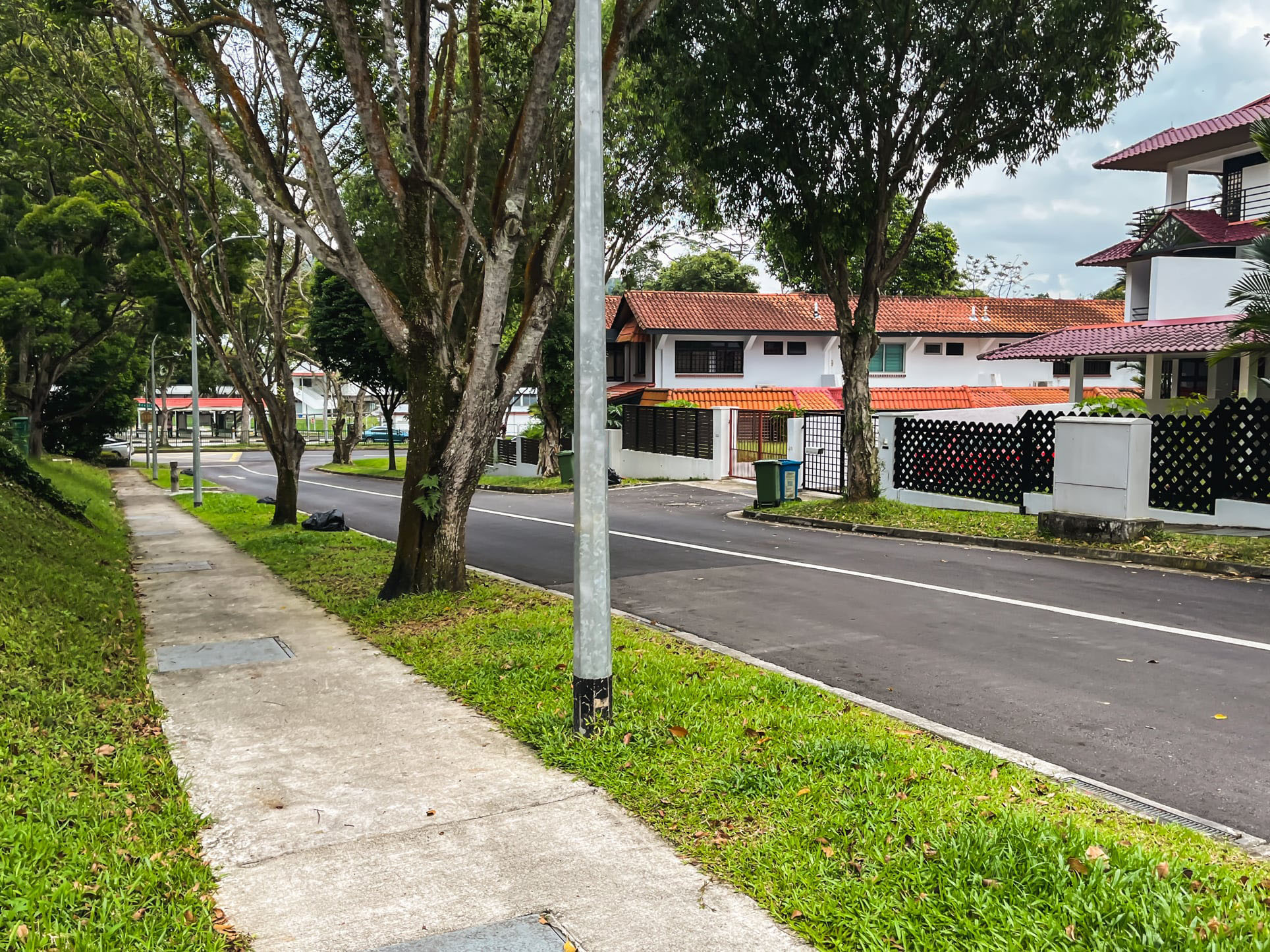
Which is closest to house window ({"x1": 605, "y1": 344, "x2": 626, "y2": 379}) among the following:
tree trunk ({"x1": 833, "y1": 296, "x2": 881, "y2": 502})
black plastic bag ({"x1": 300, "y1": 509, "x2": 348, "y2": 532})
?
tree trunk ({"x1": 833, "y1": 296, "x2": 881, "y2": 502})

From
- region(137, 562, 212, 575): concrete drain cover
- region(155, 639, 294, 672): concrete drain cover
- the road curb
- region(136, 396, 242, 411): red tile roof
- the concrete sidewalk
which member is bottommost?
region(137, 562, 212, 575): concrete drain cover

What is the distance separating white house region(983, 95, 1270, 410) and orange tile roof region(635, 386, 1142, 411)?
9586 millimetres

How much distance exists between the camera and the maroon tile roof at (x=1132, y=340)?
2548 centimetres

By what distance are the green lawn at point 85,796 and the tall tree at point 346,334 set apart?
32.5 m

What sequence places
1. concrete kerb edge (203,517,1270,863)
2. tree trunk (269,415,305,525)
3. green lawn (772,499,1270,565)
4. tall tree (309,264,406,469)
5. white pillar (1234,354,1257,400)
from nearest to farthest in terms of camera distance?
concrete kerb edge (203,517,1270,863) → green lawn (772,499,1270,565) → tree trunk (269,415,305,525) → white pillar (1234,354,1257,400) → tall tree (309,264,406,469)

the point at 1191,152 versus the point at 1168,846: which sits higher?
the point at 1191,152

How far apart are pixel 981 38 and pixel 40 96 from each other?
1668 cm

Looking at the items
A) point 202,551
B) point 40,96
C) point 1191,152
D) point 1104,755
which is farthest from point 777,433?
point 1104,755

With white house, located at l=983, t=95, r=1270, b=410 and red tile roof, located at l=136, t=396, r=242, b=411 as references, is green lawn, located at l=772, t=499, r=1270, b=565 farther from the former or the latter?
red tile roof, located at l=136, t=396, r=242, b=411

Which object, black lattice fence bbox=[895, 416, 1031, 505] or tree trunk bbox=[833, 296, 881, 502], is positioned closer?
black lattice fence bbox=[895, 416, 1031, 505]

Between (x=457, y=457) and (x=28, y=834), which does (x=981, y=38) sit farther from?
(x=28, y=834)

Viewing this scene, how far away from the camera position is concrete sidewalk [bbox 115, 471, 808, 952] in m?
4.11

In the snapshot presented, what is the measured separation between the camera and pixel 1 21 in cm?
1833

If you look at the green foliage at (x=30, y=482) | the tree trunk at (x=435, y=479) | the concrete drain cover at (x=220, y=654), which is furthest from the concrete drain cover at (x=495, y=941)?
the green foliage at (x=30, y=482)
